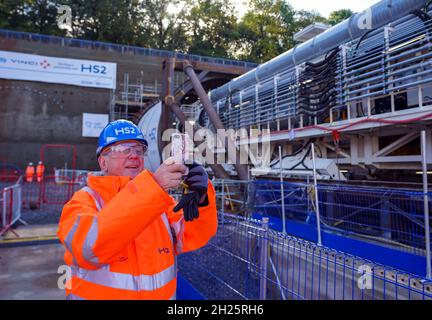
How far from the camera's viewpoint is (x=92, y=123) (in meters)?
21.0

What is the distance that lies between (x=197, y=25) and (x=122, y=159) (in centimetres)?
3658

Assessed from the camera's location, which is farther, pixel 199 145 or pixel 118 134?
pixel 199 145

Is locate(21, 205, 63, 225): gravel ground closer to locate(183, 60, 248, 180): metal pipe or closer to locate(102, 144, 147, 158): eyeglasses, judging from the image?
locate(183, 60, 248, 180): metal pipe

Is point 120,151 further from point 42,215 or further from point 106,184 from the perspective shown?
point 42,215

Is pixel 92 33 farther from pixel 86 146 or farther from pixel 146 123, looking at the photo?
pixel 146 123

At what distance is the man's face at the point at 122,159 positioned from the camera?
1.82 m

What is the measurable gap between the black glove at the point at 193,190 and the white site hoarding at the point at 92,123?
20.9 meters

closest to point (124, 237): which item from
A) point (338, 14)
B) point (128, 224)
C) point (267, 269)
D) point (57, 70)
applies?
point (128, 224)

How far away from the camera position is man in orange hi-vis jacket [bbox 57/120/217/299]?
4.45ft

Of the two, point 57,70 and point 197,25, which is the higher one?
point 197,25

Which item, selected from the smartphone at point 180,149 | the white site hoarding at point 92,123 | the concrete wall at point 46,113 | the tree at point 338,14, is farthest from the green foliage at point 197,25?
the smartphone at point 180,149

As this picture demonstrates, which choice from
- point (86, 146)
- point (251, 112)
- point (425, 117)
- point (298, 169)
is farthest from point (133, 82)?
point (425, 117)

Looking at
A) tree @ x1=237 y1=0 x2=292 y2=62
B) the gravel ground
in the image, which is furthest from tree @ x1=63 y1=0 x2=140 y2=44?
the gravel ground

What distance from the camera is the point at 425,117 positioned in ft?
14.7
